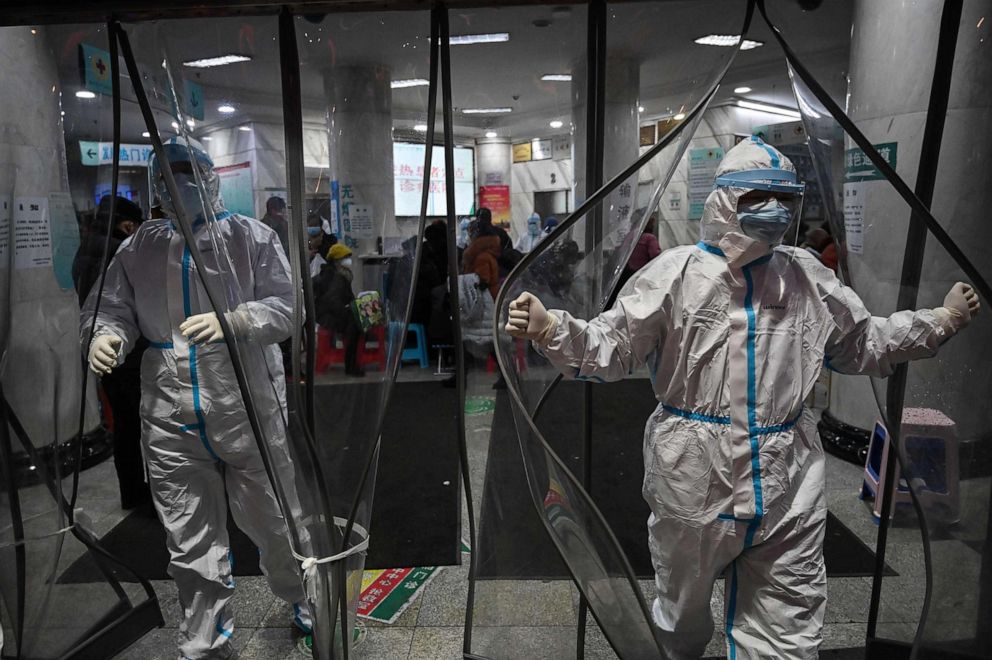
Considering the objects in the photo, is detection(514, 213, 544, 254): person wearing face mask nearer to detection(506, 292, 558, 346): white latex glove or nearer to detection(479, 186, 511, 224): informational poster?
detection(479, 186, 511, 224): informational poster

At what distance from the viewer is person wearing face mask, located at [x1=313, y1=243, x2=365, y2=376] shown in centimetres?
157

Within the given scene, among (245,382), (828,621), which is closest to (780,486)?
(828,621)

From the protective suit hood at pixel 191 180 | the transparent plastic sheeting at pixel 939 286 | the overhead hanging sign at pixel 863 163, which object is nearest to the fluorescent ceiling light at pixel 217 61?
the protective suit hood at pixel 191 180

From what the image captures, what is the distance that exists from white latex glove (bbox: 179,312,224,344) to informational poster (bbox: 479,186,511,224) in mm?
706

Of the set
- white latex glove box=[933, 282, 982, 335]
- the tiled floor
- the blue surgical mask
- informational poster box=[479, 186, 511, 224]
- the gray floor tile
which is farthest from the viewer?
the gray floor tile

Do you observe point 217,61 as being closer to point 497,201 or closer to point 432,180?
point 432,180

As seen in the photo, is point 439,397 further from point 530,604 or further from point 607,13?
point 607,13

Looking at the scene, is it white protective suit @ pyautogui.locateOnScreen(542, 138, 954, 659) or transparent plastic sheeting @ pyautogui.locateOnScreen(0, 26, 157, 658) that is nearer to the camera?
white protective suit @ pyautogui.locateOnScreen(542, 138, 954, 659)

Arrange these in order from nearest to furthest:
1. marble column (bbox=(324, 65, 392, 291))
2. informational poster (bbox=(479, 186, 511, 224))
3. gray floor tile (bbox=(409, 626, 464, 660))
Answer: marble column (bbox=(324, 65, 392, 291)), informational poster (bbox=(479, 186, 511, 224)), gray floor tile (bbox=(409, 626, 464, 660))

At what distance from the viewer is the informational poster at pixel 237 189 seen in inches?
63.7

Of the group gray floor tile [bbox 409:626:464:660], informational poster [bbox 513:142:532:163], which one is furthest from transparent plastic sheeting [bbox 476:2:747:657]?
gray floor tile [bbox 409:626:464:660]

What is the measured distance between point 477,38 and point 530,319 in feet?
2.41

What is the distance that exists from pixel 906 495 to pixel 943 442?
0.23 m

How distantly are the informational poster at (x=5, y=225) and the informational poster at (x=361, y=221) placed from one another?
92 cm
